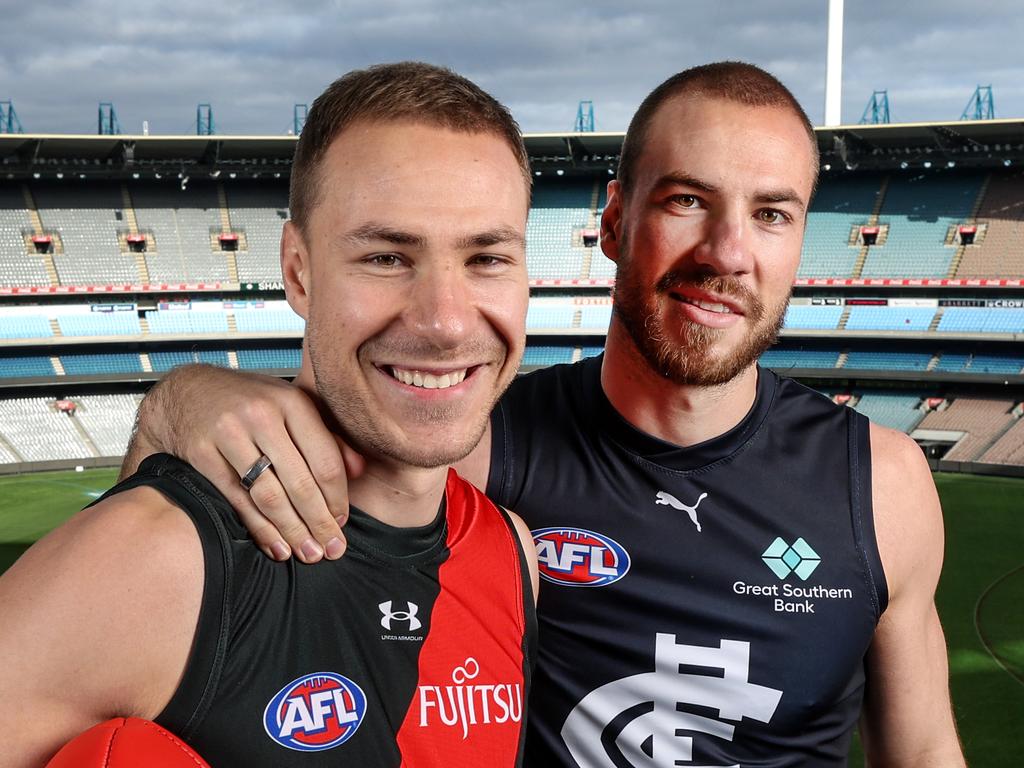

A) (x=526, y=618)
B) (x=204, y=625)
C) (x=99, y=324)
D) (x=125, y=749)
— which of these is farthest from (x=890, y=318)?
(x=125, y=749)

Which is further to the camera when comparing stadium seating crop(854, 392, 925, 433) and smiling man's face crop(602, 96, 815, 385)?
stadium seating crop(854, 392, 925, 433)

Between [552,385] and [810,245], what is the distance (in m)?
32.9

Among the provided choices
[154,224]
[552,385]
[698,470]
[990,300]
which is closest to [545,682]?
[698,470]

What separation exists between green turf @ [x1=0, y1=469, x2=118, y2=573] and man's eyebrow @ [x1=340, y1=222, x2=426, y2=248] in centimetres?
1732

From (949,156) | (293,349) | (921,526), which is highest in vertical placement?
(949,156)

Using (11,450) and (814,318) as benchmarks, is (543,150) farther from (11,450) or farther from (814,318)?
(11,450)

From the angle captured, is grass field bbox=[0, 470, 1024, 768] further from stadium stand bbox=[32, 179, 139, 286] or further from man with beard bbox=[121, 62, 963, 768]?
stadium stand bbox=[32, 179, 139, 286]

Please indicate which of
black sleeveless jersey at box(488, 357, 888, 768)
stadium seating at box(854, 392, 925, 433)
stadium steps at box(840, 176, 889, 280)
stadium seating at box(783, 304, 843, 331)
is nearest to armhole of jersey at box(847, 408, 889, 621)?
black sleeveless jersey at box(488, 357, 888, 768)

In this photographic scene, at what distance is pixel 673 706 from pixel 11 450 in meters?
31.4

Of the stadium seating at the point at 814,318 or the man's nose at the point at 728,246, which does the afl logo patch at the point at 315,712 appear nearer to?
the man's nose at the point at 728,246

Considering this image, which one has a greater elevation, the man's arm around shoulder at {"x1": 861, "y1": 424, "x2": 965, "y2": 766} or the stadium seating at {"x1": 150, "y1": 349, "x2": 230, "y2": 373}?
the man's arm around shoulder at {"x1": 861, "y1": 424, "x2": 965, "y2": 766}

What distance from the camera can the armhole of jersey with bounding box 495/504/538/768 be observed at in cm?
258

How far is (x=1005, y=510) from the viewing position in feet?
69.6

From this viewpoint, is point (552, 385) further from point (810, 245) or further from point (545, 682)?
point (810, 245)
